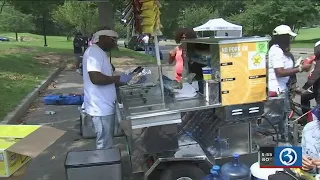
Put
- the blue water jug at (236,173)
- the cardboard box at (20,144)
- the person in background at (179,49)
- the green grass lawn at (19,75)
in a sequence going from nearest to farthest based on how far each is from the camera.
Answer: the cardboard box at (20,144) → the blue water jug at (236,173) → the person in background at (179,49) → the green grass lawn at (19,75)

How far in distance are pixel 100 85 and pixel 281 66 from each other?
2.40 meters

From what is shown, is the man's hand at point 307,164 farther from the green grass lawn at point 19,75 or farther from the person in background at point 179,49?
the green grass lawn at point 19,75

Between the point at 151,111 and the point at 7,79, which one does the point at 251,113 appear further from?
the point at 7,79

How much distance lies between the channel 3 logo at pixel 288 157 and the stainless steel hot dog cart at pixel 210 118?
957 mm

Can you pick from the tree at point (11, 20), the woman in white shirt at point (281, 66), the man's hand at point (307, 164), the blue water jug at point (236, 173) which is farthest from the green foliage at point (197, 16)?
the man's hand at point (307, 164)

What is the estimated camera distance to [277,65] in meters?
5.13

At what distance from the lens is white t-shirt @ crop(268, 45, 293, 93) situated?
513cm

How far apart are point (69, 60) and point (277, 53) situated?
15932mm

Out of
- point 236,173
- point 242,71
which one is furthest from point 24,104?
point 236,173

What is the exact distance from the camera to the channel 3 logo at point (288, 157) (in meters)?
3.02

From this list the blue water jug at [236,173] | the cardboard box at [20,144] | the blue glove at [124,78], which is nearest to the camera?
the cardboard box at [20,144]

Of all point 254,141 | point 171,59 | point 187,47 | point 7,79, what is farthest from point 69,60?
point 254,141

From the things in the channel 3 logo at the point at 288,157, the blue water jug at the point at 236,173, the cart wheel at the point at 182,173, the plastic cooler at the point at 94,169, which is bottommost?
the cart wheel at the point at 182,173

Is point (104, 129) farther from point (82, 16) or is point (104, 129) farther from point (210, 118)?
point (82, 16)
